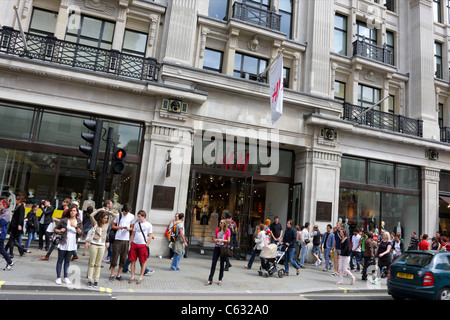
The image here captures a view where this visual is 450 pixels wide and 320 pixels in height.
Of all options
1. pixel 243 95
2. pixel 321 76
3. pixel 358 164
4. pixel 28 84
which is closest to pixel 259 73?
pixel 243 95

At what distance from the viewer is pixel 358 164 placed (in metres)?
16.2

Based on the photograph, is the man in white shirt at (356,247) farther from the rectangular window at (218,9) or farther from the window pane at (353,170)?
the rectangular window at (218,9)

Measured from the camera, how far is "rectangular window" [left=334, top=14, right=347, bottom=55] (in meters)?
17.3

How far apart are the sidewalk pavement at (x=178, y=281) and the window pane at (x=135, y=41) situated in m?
8.72

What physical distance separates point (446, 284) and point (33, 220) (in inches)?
483

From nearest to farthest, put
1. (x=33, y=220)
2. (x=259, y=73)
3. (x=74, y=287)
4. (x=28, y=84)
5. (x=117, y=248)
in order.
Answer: (x=74, y=287) < (x=117, y=248) < (x=33, y=220) < (x=28, y=84) < (x=259, y=73)

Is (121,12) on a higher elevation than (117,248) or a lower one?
higher

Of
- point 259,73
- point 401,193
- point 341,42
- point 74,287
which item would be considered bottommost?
point 74,287

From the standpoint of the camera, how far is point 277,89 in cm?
1182

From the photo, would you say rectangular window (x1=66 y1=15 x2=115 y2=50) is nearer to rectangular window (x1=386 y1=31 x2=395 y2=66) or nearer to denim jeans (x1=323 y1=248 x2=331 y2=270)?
denim jeans (x1=323 y1=248 x2=331 y2=270)

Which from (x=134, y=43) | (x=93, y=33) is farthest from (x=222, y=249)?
(x=93, y=33)

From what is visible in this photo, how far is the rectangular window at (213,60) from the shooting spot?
47.8 feet

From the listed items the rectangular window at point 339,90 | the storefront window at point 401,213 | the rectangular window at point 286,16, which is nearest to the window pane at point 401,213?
the storefront window at point 401,213
